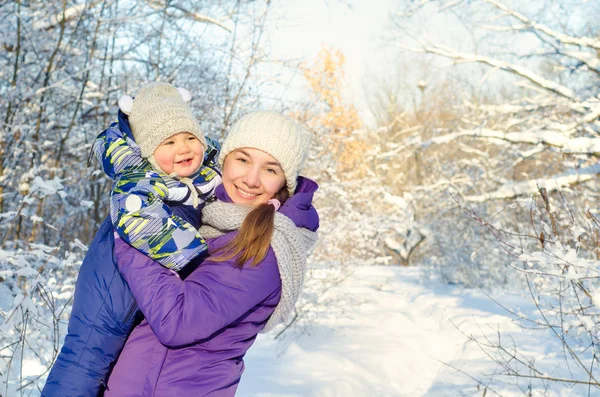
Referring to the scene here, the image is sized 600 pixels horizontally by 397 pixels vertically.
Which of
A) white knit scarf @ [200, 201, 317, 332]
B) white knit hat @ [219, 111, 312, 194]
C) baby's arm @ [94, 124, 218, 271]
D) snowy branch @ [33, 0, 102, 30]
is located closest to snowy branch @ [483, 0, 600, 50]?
snowy branch @ [33, 0, 102, 30]

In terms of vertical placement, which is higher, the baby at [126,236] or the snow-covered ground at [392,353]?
the baby at [126,236]

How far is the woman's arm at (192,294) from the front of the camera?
5.17 feet

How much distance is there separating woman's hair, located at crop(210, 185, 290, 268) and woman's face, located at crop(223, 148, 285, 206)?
19 cm

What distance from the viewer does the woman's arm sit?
1576 millimetres

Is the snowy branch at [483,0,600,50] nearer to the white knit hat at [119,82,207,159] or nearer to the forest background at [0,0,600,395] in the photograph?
the forest background at [0,0,600,395]

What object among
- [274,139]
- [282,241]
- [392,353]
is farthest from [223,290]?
[392,353]

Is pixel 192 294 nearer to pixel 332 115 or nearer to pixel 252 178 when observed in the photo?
pixel 252 178

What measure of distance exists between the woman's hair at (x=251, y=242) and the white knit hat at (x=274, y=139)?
29cm

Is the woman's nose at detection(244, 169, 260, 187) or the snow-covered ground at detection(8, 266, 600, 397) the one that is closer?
the woman's nose at detection(244, 169, 260, 187)

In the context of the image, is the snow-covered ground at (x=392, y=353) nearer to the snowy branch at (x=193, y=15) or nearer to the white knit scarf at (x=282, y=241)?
the white knit scarf at (x=282, y=241)

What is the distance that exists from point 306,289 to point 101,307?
6876 mm

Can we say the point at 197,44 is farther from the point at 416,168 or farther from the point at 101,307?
the point at 416,168

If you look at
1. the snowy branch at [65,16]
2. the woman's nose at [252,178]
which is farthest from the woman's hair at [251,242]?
the snowy branch at [65,16]

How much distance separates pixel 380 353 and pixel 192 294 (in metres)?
5.36
